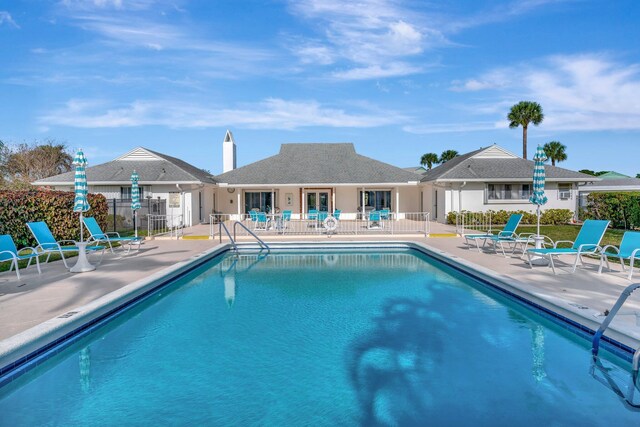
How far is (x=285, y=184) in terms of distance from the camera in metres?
25.7

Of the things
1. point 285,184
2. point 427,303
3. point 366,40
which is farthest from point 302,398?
point 285,184

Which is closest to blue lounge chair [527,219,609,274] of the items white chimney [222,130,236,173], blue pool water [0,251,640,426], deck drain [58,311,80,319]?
blue pool water [0,251,640,426]

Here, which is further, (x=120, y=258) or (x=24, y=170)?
(x=24, y=170)

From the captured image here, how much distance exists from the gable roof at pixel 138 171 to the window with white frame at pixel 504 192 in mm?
17318

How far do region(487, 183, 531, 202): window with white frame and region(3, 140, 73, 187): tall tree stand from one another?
3674 centimetres

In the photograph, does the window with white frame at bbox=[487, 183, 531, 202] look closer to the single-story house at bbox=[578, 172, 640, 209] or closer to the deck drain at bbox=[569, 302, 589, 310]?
the single-story house at bbox=[578, 172, 640, 209]

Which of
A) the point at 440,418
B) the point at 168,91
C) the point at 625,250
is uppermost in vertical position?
the point at 168,91

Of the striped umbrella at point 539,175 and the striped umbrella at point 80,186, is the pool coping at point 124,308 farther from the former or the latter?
the striped umbrella at point 539,175

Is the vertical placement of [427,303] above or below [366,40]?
below

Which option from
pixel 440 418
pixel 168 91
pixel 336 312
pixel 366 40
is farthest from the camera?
pixel 168 91

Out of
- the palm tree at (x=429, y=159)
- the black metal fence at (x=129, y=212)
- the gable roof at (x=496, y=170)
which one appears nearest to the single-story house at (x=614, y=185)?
the gable roof at (x=496, y=170)

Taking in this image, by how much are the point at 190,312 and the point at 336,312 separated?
270cm

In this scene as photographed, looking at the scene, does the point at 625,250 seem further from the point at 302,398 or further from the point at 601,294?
the point at 302,398

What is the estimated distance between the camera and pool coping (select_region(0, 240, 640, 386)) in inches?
188
